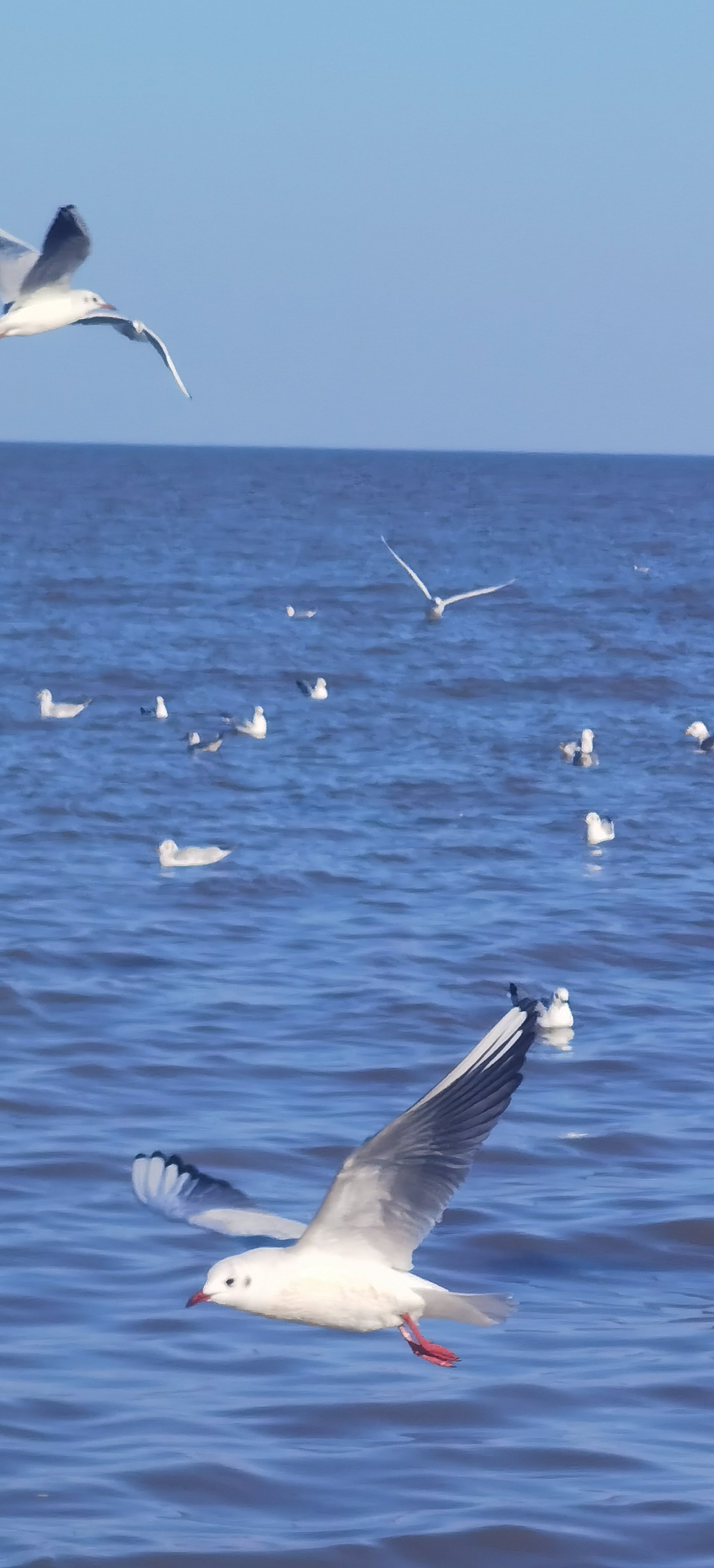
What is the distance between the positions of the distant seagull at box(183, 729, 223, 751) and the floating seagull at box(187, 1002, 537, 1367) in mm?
16960

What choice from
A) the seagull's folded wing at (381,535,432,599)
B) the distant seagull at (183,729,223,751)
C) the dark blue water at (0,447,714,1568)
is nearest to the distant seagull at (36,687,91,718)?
the dark blue water at (0,447,714,1568)

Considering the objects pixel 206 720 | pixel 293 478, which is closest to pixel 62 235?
pixel 206 720

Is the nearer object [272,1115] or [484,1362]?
[484,1362]

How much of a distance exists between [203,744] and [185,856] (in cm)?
664

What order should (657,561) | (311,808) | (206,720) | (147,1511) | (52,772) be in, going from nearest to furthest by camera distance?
1. (147,1511)
2. (311,808)
3. (52,772)
4. (206,720)
5. (657,561)

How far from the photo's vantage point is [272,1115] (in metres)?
9.93

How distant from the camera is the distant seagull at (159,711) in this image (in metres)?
24.9

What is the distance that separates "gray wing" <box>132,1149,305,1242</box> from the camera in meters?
5.70

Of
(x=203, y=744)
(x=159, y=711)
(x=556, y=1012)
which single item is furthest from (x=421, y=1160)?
(x=159, y=711)

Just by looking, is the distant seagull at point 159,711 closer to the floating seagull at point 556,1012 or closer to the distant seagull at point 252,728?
the distant seagull at point 252,728

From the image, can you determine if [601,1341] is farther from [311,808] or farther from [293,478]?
[293,478]

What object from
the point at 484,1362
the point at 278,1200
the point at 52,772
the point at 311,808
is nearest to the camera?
the point at 484,1362

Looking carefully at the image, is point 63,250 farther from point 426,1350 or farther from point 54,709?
point 54,709

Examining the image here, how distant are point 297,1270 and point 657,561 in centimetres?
5266
